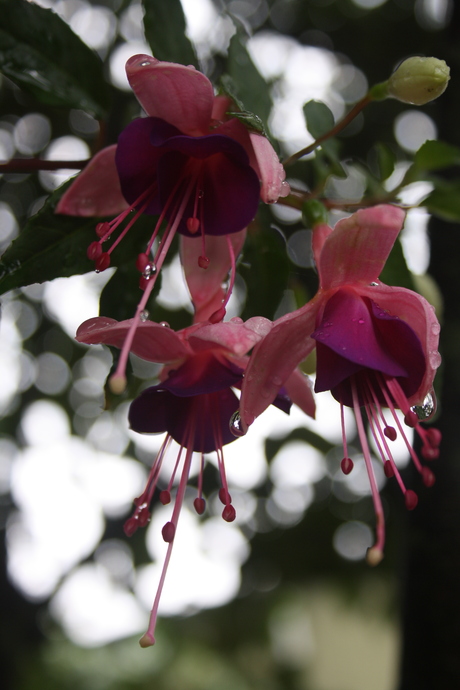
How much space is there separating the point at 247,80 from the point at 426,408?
1.50ft

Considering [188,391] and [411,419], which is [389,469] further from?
[188,391]

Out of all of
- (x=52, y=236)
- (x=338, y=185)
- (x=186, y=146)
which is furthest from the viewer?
(x=338, y=185)

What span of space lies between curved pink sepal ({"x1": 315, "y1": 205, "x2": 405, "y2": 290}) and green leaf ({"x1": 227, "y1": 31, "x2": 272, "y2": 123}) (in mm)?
238

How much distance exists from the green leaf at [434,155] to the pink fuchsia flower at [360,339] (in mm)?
357

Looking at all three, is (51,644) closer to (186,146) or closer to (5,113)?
(5,113)

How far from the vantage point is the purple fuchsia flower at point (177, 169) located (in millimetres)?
514

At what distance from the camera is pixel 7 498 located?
11.6 ft

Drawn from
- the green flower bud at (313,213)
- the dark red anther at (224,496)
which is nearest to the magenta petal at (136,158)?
the green flower bud at (313,213)

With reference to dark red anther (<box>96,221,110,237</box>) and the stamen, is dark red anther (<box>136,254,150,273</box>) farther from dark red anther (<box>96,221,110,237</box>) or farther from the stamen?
the stamen

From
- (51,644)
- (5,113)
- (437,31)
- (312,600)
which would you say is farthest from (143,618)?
(437,31)

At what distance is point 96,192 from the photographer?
64cm

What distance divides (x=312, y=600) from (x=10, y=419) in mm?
3542

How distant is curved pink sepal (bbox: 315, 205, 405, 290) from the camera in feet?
1.67

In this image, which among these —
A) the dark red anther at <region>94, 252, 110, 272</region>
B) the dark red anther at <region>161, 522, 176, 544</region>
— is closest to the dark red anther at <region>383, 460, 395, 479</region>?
the dark red anther at <region>161, 522, 176, 544</region>
